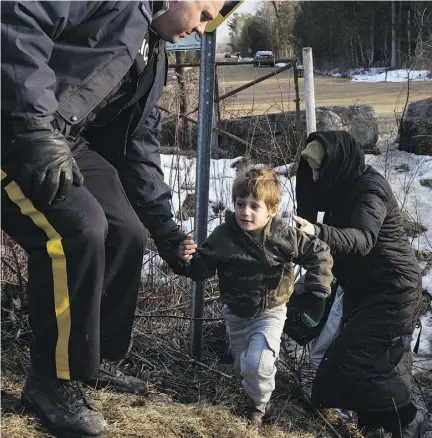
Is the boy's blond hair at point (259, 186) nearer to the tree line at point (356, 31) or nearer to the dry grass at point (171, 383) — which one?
the dry grass at point (171, 383)

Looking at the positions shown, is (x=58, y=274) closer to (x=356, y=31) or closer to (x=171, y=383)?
(x=171, y=383)

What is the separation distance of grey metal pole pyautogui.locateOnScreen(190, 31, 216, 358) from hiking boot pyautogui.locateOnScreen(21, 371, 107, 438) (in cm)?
112

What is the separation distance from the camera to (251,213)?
2766mm

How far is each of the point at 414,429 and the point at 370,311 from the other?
69cm

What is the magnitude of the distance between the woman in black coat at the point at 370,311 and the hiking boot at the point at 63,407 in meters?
1.35

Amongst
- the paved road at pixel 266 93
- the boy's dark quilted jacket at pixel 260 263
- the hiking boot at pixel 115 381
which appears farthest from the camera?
the paved road at pixel 266 93

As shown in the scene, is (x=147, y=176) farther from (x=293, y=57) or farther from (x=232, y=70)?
(x=232, y=70)

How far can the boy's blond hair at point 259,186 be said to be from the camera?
2.76m

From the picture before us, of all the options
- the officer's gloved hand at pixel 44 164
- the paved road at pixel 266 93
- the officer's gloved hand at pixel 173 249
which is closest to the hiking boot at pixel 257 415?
the officer's gloved hand at pixel 173 249

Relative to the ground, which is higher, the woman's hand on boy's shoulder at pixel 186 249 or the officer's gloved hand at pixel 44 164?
the officer's gloved hand at pixel 44 164

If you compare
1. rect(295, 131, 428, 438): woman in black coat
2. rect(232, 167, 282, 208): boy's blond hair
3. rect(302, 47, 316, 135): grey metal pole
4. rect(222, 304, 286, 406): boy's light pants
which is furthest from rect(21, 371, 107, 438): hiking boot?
rect(302, 47, 316, 135): grey metal pole

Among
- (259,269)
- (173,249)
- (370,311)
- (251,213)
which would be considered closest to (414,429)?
(370,311)

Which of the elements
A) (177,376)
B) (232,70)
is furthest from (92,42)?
(232,70)

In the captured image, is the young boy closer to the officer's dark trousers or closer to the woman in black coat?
the woman in black coat
